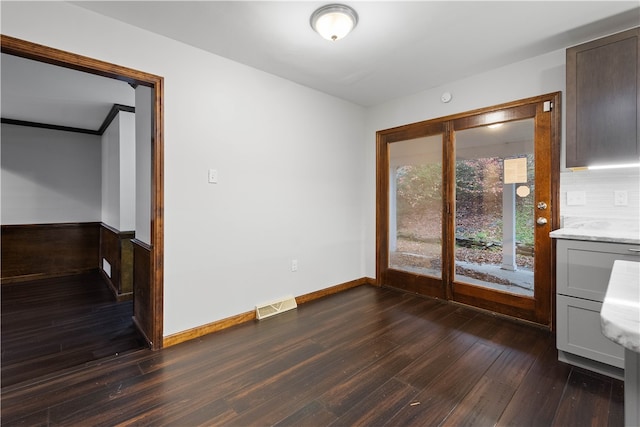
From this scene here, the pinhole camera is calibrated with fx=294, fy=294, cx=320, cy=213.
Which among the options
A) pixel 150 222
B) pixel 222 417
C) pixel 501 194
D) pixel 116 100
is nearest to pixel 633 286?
pixel 222 417

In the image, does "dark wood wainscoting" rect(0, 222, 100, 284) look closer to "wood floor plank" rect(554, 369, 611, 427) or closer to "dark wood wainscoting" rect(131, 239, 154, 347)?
"dark wood wainscoting" rect(131, 239, 154, 347)

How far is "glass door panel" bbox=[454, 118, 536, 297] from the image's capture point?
109 inches

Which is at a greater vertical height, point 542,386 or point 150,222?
point 150,222

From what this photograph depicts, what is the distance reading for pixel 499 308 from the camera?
9.59 ft

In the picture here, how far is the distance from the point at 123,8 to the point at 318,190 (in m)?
2.31

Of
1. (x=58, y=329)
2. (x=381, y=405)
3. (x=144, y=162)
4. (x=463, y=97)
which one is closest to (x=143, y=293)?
(x=58, y=329)

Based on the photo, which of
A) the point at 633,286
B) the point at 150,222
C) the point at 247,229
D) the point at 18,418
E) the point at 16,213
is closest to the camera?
the point at 633,286

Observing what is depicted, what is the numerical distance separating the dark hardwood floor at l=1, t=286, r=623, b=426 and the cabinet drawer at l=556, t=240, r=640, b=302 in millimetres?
546

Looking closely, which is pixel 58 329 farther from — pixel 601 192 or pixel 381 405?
pixel 601 192

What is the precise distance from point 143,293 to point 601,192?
12.8 feet

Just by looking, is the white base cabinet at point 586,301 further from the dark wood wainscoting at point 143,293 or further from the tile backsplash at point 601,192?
the dark wood wainscoting at point 143,293

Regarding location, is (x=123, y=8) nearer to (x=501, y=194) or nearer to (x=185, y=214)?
(x=185, y=214)

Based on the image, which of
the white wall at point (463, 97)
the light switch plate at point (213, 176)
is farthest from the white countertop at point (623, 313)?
the light switch plate at point (213, 176)

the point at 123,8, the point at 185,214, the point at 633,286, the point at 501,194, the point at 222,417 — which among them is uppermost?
the point at 123,8
